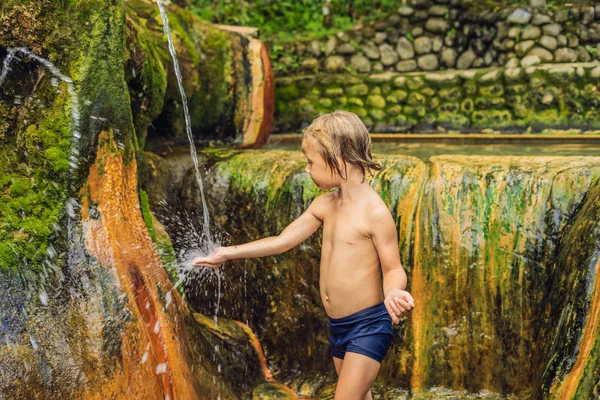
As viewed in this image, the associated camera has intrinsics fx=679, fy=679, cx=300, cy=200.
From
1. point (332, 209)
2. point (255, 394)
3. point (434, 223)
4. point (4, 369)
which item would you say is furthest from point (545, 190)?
point (4, 369)

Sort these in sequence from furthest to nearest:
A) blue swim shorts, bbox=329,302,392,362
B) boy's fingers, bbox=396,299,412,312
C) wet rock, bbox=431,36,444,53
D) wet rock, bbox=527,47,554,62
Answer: wet rock, bbox=431,36,444,53, wet rock, bbox=527,47,554,62, blue swim shorts, bbox=329,302,392,362, boy's fingers, bbox=396,299,412,312

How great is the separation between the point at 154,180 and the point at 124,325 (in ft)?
4.94

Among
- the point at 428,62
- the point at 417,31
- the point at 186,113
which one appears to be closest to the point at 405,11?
the point at 417,31

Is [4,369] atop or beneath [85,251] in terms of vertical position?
beneath

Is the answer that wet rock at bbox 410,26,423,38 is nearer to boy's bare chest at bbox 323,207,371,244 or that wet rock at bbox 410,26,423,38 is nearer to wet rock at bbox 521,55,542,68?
wet rock at bbox 521,55,542,68

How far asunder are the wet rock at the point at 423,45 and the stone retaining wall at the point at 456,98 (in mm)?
422

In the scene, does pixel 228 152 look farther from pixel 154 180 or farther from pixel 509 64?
pixel 509 64

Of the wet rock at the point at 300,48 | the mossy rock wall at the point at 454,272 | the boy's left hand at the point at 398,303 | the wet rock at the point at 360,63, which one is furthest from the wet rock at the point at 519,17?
the boy's left hand at the point at 398,303

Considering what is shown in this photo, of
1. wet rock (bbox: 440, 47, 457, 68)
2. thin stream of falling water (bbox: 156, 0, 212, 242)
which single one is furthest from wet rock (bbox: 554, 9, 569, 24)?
thin stream of falling water (bbox: 156, 0, 212, 242)

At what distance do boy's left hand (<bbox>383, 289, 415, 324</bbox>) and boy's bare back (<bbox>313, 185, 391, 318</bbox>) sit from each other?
35 cm

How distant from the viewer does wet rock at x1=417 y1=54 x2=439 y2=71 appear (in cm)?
749

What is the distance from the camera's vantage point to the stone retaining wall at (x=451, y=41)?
6.98 metres

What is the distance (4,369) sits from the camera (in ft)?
9.57

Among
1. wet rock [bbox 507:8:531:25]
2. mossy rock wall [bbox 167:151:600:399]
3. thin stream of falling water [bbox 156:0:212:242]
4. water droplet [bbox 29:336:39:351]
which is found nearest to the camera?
water droplet [bbox 29:336:39:351]
